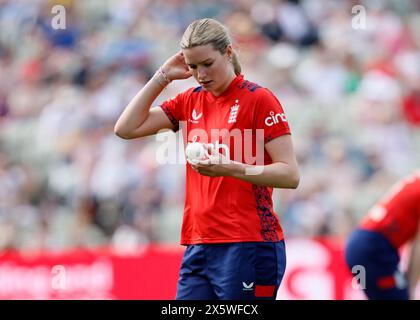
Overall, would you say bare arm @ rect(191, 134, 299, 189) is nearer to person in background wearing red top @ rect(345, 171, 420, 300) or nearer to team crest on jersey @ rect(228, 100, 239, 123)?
team crest on jersey @ rect(228, 100, 239, 123)

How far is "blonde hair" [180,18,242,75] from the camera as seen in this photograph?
17.8 ft

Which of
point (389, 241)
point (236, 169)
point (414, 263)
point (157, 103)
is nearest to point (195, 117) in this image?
point (236, 169)

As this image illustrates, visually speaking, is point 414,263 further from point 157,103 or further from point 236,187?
point 157,103

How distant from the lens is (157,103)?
11.8 m

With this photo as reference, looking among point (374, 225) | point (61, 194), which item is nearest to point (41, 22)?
point (61, 194)

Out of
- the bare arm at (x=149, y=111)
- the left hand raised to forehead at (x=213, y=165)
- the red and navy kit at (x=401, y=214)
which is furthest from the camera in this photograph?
the red and navy kit at (x=401, y=214)

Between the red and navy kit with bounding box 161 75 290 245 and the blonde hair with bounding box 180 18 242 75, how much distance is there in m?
0.27

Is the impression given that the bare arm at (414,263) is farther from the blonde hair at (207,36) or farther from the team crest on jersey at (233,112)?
the blonde hair at (207,36)

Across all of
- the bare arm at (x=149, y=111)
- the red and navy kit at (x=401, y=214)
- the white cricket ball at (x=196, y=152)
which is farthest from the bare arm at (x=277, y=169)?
the red and navy kit at (x=401, y=214)

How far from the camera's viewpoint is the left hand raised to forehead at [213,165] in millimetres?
5141

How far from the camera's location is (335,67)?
12.4 metres

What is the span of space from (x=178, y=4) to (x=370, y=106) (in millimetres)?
3545

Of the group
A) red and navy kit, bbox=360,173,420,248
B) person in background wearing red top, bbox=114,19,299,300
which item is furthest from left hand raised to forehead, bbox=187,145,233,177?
red and navy kit, bbox=360,173,420,248
